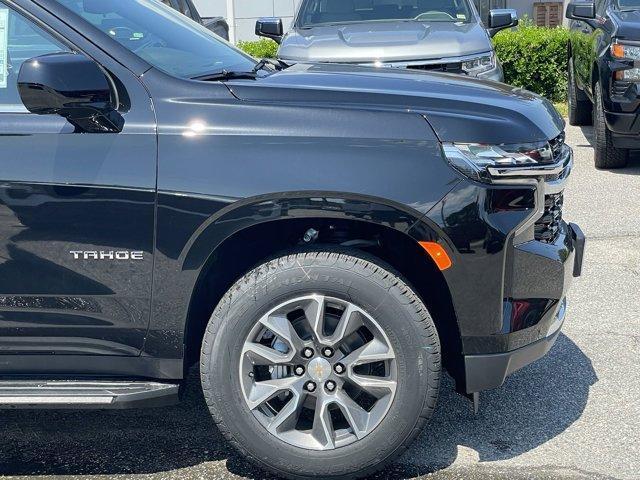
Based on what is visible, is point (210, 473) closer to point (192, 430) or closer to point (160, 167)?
point (192, 430)

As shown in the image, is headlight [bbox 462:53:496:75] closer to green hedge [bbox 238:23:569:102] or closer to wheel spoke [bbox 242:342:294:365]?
green hedge [bbox 238:23:569:102]

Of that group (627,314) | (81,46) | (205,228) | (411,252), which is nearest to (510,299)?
(411,252)

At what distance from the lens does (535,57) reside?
39.3 feet

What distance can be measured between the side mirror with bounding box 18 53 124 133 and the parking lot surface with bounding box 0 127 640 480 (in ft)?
4.35

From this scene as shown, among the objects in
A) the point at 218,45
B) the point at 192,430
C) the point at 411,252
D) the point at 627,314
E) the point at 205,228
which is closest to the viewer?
the point at 205,228

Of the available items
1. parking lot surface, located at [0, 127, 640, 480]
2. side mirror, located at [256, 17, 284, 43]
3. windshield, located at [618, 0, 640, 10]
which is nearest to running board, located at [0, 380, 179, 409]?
parking lot surface, located at [0, 127, 640, 480]

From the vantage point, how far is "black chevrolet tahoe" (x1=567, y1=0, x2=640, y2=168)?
8203mm

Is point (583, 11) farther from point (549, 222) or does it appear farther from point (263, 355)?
point (263, 355)

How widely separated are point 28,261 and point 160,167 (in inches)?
22.0

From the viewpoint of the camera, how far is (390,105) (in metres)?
3.51

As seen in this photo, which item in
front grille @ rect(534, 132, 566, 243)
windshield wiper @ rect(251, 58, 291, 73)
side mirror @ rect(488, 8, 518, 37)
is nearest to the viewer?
front grille @ rect(534, 132, 566, 243)

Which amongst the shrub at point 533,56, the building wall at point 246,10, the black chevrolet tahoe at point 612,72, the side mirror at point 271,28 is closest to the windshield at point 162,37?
the side mirror at point 271,28

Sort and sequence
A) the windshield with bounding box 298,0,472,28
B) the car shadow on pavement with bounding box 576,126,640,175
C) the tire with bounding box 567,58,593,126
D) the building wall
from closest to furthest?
the windshield with bounding box 298,0,472,28, the car shadow on pavement with bounding box 576,126,640,175, the tire with bounding box 567,58,593,126, the building wall

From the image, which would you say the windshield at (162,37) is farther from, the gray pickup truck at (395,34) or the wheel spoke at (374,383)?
the gray pickup truck at (395,34)
